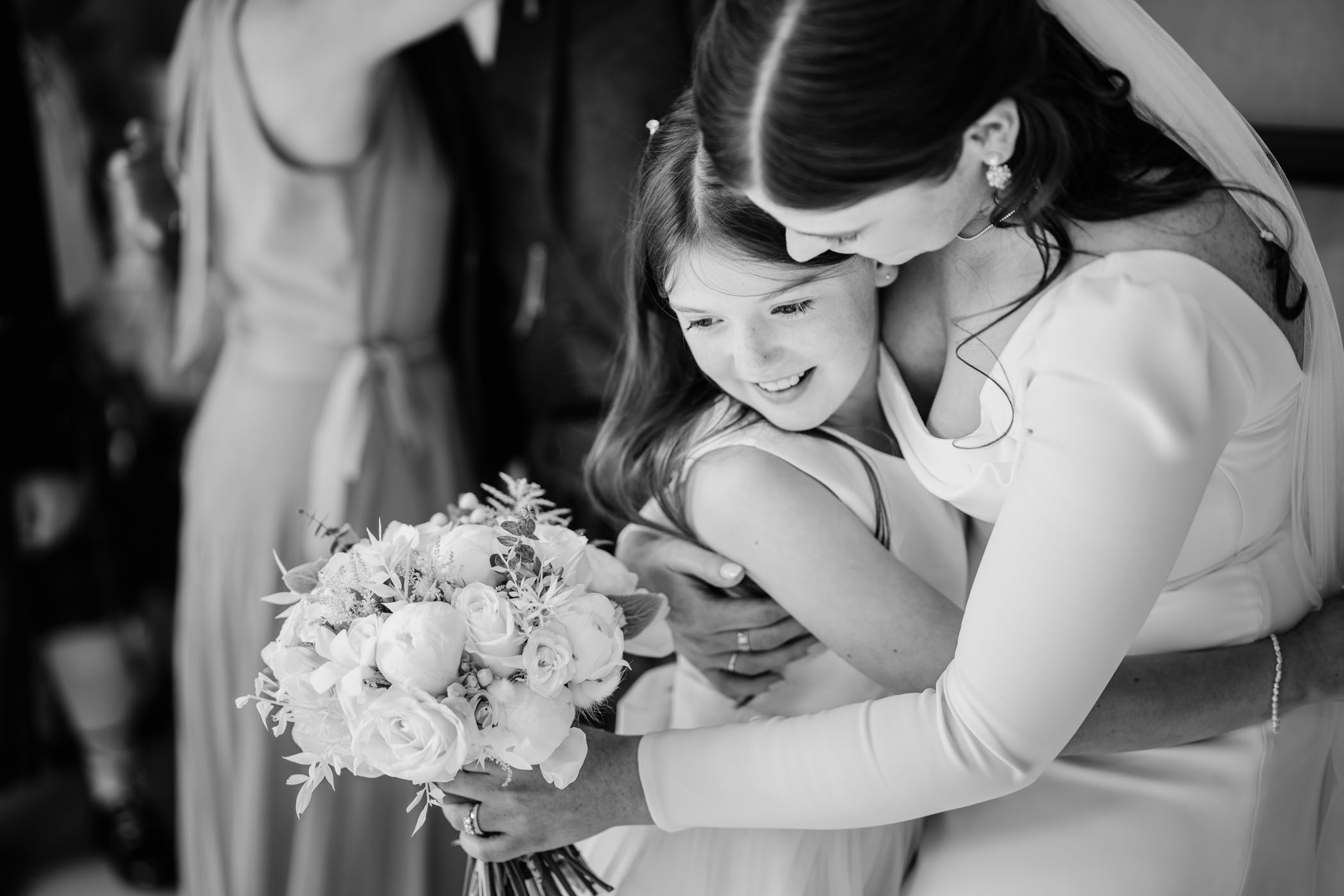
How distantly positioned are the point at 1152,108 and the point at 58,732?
326cm

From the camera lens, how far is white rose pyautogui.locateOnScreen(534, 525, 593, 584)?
3.80ft

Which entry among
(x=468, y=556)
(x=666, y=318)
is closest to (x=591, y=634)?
(x=468, y=556)

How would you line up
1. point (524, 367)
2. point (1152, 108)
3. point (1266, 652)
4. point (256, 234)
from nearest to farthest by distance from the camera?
1. point (1152, 108)
2. point (1266, 652)
3. point (256, 234)
4. point (524, 367)

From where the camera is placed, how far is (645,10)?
7.11 ft

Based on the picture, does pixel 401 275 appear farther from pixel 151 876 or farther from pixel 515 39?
pixel 151 876

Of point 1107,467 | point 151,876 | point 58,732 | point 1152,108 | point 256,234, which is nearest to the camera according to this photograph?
point 1107,467

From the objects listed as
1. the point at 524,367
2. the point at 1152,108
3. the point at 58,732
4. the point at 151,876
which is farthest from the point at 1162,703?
the point at 58,732

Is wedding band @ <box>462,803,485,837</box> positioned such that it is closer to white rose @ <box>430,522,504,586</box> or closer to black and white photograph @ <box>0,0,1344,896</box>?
black and white photograph @ <box>0,0,1344,896</box>

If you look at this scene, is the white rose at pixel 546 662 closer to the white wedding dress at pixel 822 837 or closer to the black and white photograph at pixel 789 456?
the black and white photograph at pixel 789 456

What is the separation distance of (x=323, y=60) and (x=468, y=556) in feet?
4.04

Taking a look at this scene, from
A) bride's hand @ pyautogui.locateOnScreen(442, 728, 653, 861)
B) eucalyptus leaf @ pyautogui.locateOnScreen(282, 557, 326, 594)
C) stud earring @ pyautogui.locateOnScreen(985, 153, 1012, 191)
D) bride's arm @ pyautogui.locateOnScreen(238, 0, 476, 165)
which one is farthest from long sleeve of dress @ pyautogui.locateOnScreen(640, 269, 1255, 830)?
bride's arm @ pyautogui.locateOnScreen(238, 0, 476, 165)

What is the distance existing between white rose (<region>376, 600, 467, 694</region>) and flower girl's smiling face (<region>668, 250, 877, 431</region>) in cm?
45

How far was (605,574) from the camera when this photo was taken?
48.8 inches

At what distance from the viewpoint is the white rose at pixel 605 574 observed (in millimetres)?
1231
